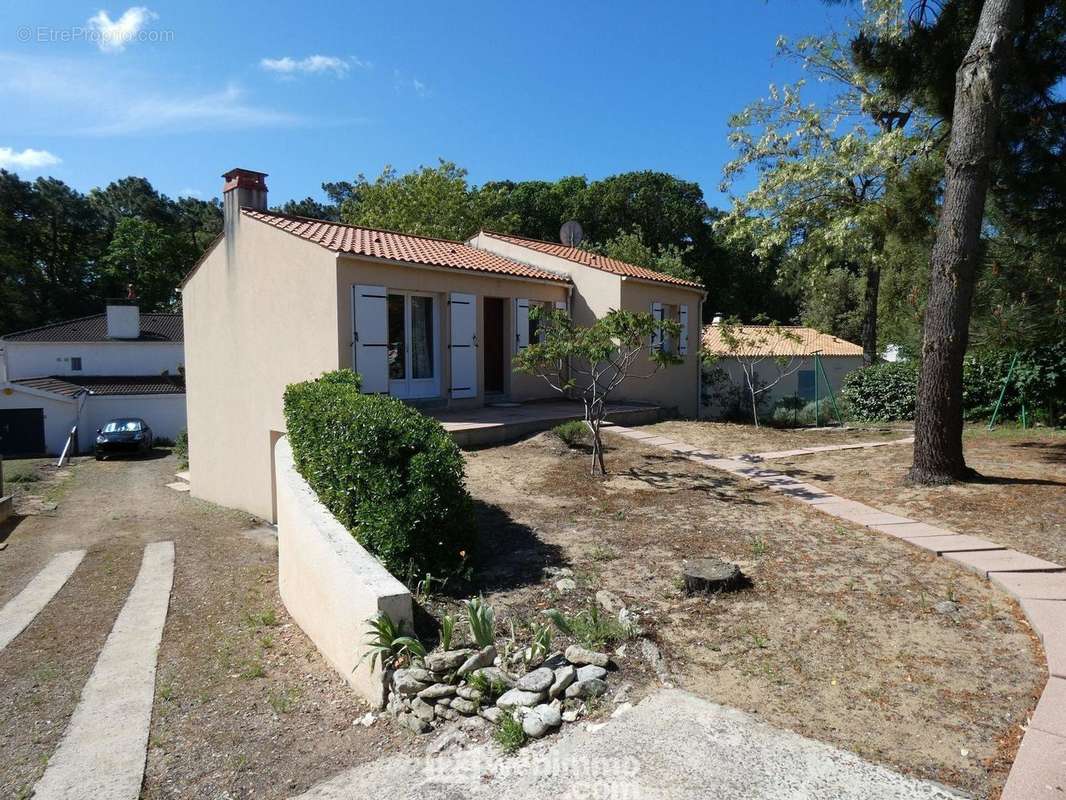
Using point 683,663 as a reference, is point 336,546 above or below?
above

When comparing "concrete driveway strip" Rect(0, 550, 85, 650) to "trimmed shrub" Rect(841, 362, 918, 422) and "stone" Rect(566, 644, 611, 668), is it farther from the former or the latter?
"trimmed shrub" Rect(841, 362, 918, 422)

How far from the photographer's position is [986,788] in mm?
2523

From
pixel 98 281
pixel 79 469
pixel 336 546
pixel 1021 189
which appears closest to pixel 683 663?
pixel 336 546

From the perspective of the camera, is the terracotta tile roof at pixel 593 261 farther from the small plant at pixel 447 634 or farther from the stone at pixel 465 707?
the stone at pixel 465 707

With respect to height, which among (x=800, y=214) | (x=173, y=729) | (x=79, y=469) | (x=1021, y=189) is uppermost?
(x=800, y=214)

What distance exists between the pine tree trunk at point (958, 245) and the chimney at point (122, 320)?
34980 millimetres

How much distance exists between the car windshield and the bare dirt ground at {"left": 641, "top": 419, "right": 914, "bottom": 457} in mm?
25488

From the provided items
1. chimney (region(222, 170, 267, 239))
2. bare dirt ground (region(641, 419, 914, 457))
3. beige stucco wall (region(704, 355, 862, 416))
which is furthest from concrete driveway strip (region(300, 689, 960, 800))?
beige stucco wall (region(704, 355, 862, 416))

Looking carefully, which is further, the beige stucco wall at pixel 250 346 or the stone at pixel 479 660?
the beige stucco wall at pixel 250 346

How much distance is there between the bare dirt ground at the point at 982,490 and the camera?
18.3ft

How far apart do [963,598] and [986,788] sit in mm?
2073

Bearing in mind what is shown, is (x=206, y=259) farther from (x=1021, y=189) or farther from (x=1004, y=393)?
(x=1004, y=393)

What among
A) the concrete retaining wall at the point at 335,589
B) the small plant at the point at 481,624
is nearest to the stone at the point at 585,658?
the small plant at the point at 481,624

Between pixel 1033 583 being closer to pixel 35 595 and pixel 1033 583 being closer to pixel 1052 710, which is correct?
pixel 1052 710
